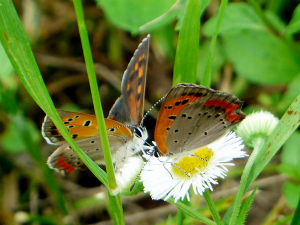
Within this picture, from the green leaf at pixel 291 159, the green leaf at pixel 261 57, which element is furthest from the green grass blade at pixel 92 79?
A: the green leaf at pixel 261 57

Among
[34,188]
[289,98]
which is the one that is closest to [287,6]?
[289,98]

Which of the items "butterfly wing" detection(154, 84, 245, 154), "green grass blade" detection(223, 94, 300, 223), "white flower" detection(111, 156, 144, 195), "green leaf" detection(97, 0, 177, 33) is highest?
"green leaf" detection(97, 0, 177, 33)

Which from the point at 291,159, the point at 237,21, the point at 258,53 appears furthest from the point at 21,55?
the point at 258,53

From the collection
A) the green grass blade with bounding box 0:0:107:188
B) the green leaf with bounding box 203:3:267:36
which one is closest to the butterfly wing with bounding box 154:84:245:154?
the green grass blade with bounding box 0:0:107:188

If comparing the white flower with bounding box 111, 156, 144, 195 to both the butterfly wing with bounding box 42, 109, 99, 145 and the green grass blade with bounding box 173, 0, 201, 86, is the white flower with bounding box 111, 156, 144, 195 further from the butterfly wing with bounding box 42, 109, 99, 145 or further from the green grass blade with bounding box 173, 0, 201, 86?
the green grass blade with bounding box 173, 0, 201, 86

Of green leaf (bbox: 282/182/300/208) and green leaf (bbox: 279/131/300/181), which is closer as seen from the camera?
green leaf (bbox: 282/182/300/208)

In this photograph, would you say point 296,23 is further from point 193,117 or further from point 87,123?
point 87,123

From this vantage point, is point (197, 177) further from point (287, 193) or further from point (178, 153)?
point (287, 193)
